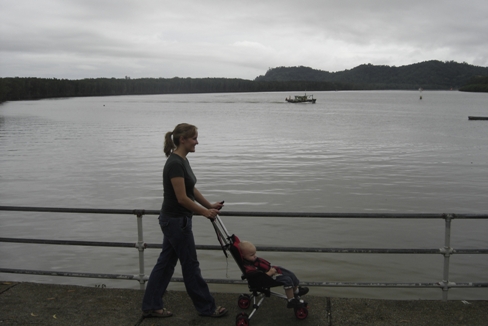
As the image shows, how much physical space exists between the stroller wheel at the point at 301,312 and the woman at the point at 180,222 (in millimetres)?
730

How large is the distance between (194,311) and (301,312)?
1124mm

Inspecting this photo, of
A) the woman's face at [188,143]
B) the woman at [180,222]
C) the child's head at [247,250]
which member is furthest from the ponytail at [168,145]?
the child's head at [247,250]

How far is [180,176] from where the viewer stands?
→ 4.50 metres

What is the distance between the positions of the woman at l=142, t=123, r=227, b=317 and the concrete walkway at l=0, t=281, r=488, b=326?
Answer: 7.6 inches

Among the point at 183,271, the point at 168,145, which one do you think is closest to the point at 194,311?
the point at 183,271

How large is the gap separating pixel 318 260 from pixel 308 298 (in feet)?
21.8

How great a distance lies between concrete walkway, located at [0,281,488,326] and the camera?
4816 mm

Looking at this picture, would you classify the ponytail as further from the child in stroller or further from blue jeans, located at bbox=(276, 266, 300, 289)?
blue jeans, located at bbox=(276, 266, 300, 289)

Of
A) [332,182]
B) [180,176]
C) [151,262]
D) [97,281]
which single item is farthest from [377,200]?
[180,176]

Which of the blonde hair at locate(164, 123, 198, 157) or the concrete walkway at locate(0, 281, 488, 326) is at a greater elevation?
the blonde hair at locate(164, 123, 198, 157)

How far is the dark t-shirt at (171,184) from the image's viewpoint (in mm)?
4508

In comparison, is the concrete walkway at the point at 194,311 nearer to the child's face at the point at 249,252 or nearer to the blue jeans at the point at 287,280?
the blue jeans at the point at 287,280

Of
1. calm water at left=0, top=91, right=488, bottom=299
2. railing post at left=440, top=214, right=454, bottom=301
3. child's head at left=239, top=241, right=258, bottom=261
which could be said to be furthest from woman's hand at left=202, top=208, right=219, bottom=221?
calm water at left=0, top=91, right=488, bottom=299

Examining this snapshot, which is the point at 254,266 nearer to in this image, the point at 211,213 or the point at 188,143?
the point at 211,213
